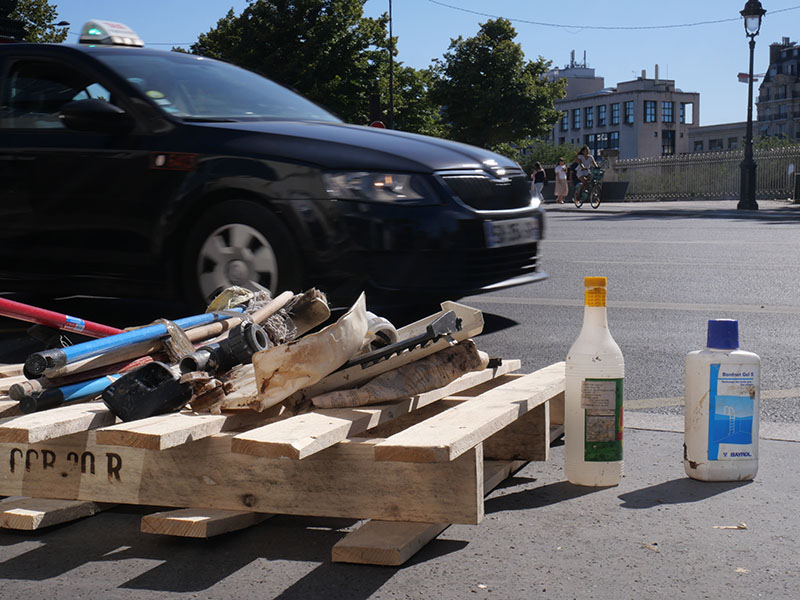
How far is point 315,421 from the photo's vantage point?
2.82 m

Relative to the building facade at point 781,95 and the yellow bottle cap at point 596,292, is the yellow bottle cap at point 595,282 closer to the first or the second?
the yellow bottle cap at point 596,292

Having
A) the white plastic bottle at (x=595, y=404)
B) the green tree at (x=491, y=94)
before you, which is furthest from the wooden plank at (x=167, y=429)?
the green tree at (x=491, y=94)

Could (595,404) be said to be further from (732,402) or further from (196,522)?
(196,522)

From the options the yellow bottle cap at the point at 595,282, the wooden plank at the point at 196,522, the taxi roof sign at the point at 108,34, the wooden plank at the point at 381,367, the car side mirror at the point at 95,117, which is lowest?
the wooden plank at the point at 196,522

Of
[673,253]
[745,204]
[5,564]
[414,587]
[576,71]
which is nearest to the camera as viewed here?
[414,587]

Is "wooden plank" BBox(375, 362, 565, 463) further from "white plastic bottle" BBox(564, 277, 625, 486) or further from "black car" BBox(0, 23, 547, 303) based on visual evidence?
"black car" BBox(0, 23, 547, 303)

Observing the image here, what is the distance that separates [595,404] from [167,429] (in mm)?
1337

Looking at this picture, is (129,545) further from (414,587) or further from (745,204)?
(745,204)

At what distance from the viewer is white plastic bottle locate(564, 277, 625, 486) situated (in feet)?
10.9

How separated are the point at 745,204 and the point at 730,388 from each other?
25.7 m

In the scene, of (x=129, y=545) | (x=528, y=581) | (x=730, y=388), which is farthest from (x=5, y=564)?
(x=730, y=388)

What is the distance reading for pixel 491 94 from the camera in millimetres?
62406

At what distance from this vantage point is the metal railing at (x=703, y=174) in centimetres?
3791

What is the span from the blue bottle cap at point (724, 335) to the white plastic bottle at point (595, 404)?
307 mm
